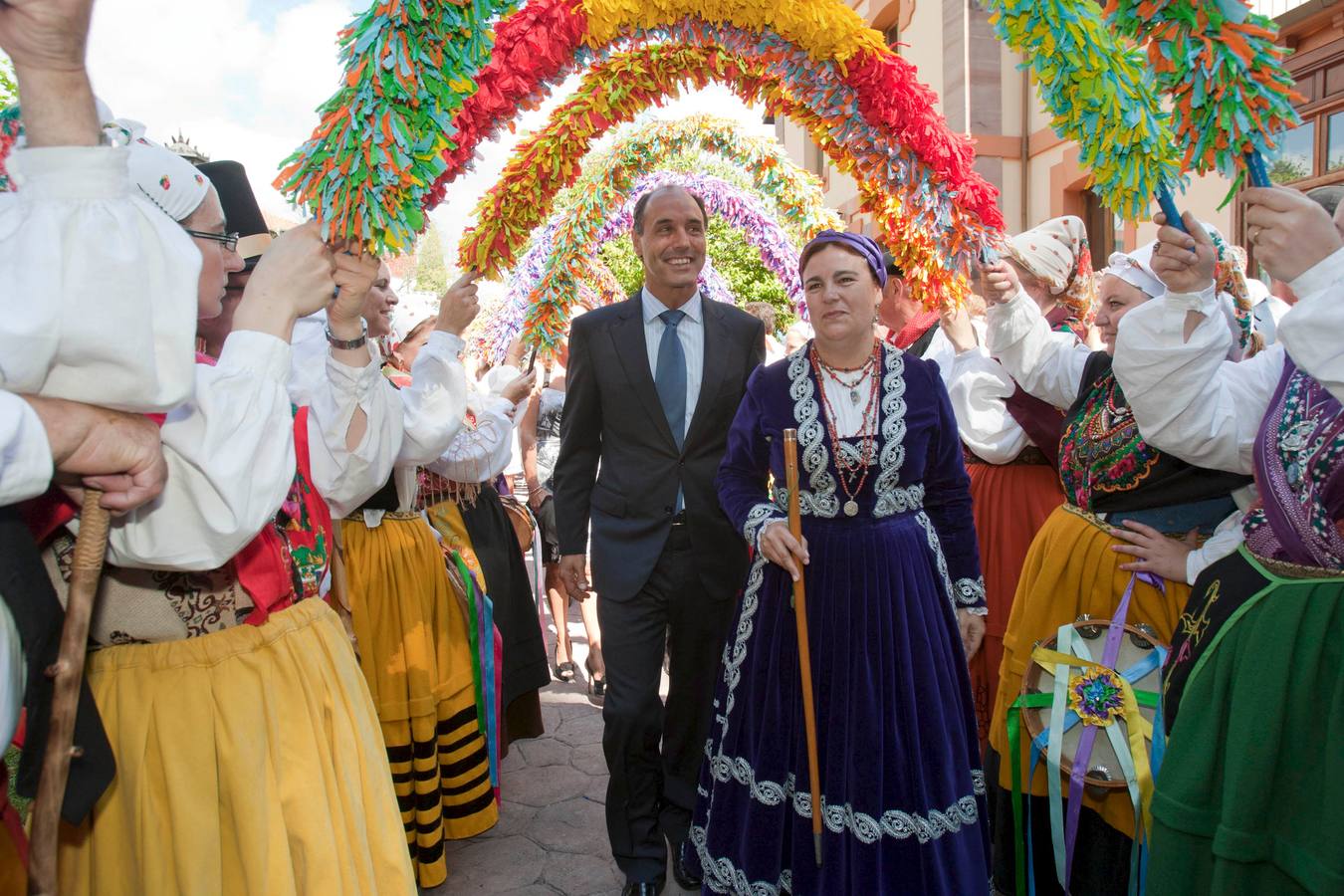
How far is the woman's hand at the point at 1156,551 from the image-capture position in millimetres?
2537

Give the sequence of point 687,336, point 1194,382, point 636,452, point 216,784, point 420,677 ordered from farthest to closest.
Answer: point 687,336 → point 636,452 → point 420,677 → point 1194,382 → point 216,784

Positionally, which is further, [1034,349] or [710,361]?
[710,361]

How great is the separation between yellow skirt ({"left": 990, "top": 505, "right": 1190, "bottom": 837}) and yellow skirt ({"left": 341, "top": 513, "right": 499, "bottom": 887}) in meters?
1.99

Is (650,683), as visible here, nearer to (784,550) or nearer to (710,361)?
(784,550)

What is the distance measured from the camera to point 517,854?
138 inches

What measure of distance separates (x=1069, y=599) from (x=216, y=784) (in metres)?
2.46

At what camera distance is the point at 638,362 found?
3291 millimetres

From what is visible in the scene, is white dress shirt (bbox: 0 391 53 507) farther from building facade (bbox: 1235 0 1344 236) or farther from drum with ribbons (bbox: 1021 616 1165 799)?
building facade (bbox: 1235 0 1344 236)

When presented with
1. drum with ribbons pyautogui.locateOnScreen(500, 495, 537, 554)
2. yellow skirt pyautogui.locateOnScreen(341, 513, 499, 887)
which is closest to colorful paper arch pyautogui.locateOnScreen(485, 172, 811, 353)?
drum with ribbons pyautogui.locateOnScreen(500, 495, 537, 554)

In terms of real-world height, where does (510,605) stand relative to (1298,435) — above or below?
below

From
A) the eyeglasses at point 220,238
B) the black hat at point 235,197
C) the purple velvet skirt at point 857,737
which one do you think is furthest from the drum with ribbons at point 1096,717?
the black hat at point 235,197

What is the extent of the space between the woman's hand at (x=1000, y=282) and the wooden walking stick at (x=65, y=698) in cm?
261

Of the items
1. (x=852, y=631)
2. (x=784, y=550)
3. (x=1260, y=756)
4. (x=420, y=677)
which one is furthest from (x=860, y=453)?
(x=420, y=677)

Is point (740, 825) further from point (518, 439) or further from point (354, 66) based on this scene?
point (518, 439)
